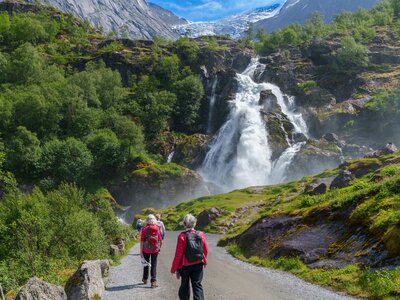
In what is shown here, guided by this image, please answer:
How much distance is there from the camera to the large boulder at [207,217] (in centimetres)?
5166

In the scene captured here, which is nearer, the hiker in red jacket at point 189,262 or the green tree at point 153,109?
the hiker in red jacket at point 189,262

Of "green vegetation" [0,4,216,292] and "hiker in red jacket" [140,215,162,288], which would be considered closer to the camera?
"hiker in red jacket" [140,215,162,288]

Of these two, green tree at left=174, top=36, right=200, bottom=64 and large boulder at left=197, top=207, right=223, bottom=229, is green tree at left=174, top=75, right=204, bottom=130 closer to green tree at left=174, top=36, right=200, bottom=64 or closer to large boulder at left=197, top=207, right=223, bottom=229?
green tree at left=174, top=36, right=200, bottom=64

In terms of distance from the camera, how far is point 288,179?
77875 mm

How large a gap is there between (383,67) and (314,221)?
109 meters

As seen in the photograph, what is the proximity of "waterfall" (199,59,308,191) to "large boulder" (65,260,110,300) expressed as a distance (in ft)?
219

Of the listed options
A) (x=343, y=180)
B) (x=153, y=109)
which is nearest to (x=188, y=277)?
(x=343, y=180)

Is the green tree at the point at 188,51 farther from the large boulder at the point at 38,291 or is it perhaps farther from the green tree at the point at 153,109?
the large boulder at the point at 38,291

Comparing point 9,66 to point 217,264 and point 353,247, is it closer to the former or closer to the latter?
point 217,264

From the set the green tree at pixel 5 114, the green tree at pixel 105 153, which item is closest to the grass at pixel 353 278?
the green tree at pixel 105 153

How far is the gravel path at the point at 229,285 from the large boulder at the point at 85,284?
0.69 metres

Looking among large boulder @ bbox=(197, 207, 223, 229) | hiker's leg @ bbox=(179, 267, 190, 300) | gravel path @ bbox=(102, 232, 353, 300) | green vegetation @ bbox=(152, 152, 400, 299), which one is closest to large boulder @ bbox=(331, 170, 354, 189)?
green vegetation @ bbox=(152, 152, 400, 299)

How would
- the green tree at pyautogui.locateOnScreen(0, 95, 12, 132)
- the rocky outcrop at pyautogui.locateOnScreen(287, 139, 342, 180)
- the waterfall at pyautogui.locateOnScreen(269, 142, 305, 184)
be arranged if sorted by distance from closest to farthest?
the rocky outcrop at pyautogui.locateOnScreen(287, 139, 342, 180) < the waterfall at pyautogui.locateOnScreen(269, 142, 305, 184) < the green tree at pyautogui.locateOnScreen(0, 95, 12, 132)

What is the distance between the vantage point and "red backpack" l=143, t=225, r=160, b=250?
15883mm
